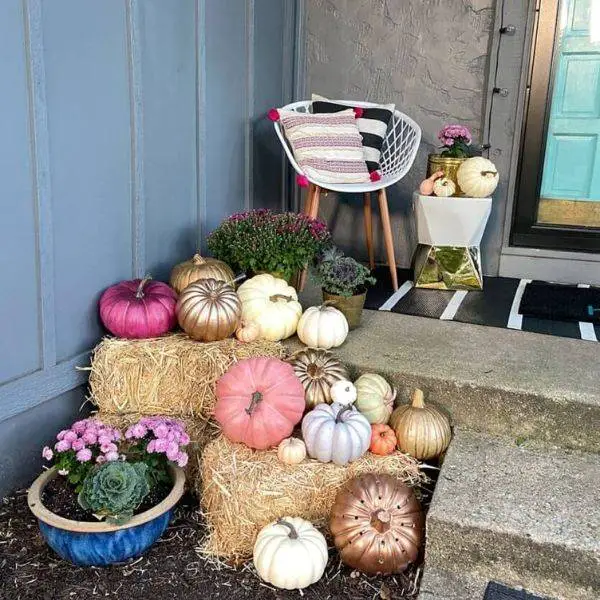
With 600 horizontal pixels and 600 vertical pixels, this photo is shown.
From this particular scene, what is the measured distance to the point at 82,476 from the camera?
185 cm

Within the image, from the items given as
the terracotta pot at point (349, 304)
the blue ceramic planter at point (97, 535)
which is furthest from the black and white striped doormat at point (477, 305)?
the blue ceramic planter at point (97, 535)

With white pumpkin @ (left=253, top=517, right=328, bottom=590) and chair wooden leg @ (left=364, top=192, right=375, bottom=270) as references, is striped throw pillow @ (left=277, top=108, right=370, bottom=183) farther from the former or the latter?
white pumpkin @ (left=253, top=517, right=328, bottom=590)

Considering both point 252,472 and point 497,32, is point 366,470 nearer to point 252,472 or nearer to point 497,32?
point 252,472

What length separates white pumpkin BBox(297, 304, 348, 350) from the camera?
233 cm

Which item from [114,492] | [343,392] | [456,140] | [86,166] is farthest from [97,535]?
[456,140]

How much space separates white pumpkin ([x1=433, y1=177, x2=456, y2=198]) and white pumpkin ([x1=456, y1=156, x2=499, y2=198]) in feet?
0.19

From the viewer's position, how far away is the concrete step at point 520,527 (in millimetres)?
1632

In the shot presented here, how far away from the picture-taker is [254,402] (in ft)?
6.42

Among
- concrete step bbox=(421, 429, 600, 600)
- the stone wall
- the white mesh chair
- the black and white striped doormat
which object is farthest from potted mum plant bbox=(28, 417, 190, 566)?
the stone wall

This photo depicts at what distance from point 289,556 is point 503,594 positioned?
556mm

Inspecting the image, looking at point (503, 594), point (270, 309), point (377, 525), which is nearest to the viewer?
point (503, 594)

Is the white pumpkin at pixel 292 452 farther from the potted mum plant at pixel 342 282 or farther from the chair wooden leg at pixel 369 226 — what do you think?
the chair wooden leg at pixel 369 226

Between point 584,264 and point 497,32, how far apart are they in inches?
52.5

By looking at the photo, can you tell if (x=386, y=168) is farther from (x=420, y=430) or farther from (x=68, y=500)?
(x=68, y=500)
